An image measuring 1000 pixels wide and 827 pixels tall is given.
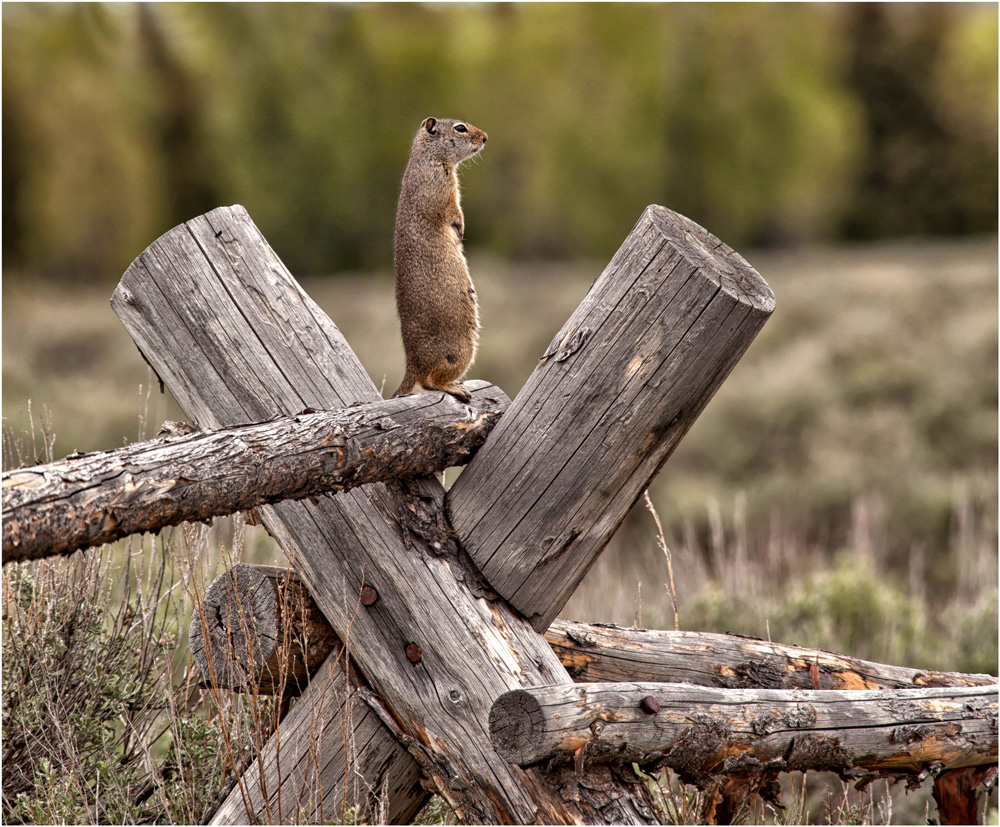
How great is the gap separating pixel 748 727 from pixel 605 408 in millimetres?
859

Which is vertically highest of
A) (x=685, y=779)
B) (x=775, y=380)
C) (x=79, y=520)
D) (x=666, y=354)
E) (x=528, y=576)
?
(x=666, y=354)

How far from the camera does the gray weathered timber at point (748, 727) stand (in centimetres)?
212

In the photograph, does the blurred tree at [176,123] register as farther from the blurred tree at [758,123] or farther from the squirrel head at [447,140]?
the squirrel head at [447,140]

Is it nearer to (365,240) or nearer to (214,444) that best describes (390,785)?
(214,444)

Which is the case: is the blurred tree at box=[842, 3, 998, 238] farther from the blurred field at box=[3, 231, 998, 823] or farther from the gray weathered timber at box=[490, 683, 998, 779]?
the gray weathered timber at box=[490, 683, 998, 779]

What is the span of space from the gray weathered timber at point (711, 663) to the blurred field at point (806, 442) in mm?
487

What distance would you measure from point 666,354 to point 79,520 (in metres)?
1.41

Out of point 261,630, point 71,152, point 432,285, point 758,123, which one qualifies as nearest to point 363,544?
point 261,630

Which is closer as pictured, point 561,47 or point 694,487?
point 694,487

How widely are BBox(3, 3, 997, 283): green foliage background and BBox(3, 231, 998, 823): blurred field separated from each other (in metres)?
2.77

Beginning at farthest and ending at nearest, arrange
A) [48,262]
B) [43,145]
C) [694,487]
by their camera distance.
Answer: [48,262] → [43,145] → [694,487]

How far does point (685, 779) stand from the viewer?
2.36 meters

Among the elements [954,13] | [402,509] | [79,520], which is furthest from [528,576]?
[954,13]

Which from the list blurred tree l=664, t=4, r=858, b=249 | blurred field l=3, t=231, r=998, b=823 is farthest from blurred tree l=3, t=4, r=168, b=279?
blurred tree l=664, t=4, r=858, b=249
